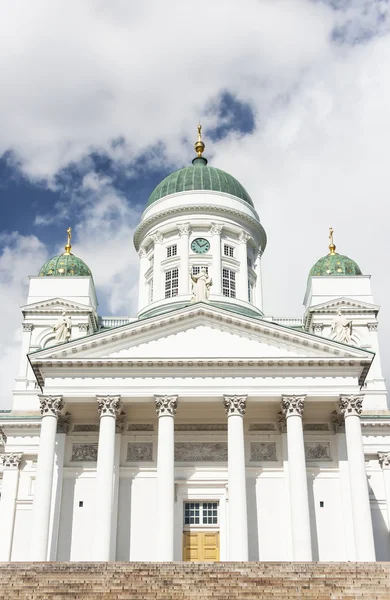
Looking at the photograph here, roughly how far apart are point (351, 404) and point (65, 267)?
21.7 meters

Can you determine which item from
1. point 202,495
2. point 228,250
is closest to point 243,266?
point 228,250

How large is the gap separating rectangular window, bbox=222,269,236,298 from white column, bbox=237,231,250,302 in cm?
35

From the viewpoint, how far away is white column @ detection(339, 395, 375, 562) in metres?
27.7

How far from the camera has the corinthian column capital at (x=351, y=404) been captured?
3010 centimetres

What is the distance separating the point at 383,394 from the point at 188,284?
1276cm

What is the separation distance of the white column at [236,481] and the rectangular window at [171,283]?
1664 centimetres

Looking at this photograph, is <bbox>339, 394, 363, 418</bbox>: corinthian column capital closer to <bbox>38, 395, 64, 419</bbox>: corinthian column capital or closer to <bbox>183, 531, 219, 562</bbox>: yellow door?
<bbox>183, 531, 219, 562</bbox>: yellow door

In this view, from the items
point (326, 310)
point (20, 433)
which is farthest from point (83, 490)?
point (326, 310)

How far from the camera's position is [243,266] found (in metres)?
47.0

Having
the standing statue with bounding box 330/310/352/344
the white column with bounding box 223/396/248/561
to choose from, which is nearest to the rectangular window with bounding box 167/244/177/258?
the standing statue with bounding box 330/310/352/344

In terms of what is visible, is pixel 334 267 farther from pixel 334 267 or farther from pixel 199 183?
pixel 199 183

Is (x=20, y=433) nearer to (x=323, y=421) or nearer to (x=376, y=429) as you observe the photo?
(x=323, y=421)

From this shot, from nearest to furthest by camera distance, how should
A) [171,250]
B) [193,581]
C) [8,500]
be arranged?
[193,581], [8,500], [171,250]

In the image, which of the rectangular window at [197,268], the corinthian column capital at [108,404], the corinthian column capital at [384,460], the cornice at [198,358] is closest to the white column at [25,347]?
the cornice at [198,358]
